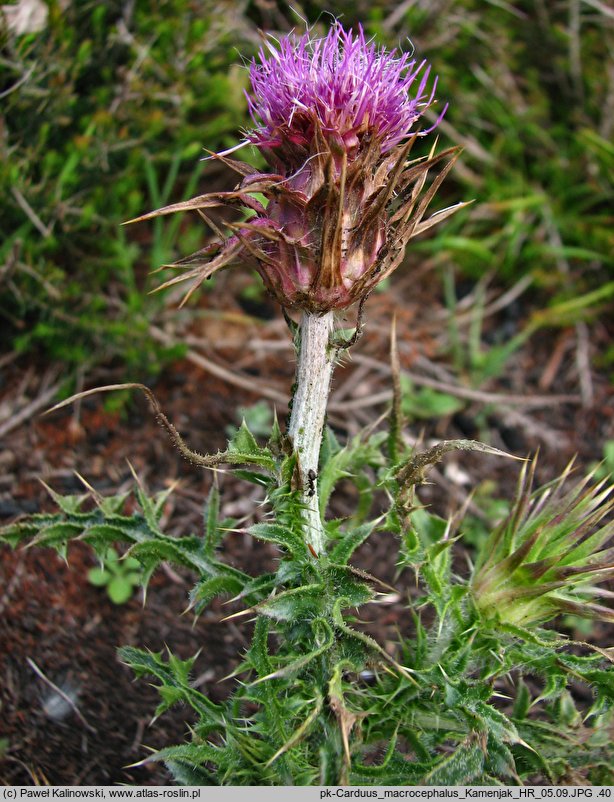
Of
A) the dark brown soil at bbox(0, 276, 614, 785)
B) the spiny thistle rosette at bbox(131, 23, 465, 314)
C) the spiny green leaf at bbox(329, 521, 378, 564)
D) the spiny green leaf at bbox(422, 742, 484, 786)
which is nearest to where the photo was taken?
the spiny thistle rosette at bbox(131, 23, 465, 314)

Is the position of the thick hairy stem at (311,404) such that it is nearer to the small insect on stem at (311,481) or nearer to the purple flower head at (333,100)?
the small insect on stem at (311,481)

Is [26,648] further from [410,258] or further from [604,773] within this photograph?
[410,258]

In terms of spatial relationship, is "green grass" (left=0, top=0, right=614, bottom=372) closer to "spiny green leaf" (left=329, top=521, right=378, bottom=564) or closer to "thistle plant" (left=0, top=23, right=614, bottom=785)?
"thistle plant" (left=0, top=23, right=614, bottom=785)

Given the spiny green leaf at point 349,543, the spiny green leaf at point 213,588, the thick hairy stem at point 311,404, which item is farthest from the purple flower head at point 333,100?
the spiny green leaf at point 213,588

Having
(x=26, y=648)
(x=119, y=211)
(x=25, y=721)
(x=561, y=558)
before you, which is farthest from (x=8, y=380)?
(x=561, y=558)

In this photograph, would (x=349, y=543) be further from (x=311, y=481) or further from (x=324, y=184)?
(x=324, y=184)

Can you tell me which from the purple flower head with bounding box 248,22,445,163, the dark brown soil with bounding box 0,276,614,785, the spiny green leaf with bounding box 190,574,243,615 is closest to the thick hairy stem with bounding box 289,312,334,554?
the spiny green leaf with bounding box 190,574,243,615

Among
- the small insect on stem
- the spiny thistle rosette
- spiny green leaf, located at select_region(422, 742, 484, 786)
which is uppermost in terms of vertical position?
the spiny thistle rosette
